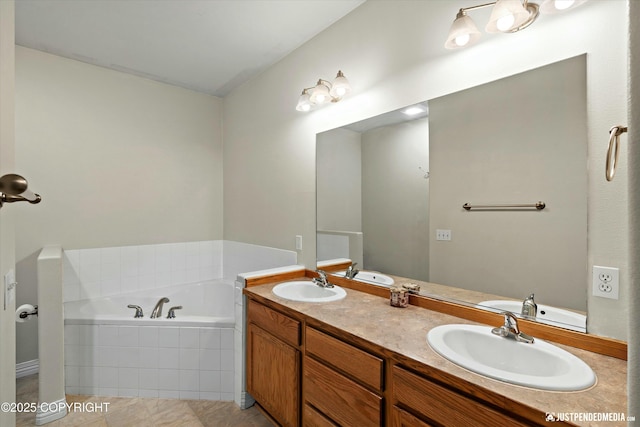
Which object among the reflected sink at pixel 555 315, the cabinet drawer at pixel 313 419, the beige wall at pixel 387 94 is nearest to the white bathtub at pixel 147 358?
the cabinet drawer at pixel 313 419

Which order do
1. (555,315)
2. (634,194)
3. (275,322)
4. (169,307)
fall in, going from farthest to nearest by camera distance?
(169,307) < (275,322) < (555,315) < (634,194)

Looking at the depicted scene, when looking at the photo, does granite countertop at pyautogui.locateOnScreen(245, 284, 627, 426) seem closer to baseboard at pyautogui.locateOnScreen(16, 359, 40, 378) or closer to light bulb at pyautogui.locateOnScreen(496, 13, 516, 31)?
light bulb at pyautogui.locateOnScreen(496, 13, 516, 31)

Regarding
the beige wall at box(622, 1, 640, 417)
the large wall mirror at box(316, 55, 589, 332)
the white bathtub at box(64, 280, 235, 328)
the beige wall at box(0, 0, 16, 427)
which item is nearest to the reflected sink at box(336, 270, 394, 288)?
the large wall mirror at box(316, 55, 589, 332)

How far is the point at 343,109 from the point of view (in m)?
2.19

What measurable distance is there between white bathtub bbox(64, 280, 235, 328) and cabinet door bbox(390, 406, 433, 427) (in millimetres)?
1362

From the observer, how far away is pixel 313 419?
149 cm

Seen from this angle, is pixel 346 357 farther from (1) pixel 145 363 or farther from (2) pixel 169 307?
(2) pixel 169 307

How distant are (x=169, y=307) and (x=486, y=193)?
2.91 m

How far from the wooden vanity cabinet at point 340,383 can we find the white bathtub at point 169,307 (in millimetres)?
885

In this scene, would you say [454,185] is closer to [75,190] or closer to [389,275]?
[389,275]

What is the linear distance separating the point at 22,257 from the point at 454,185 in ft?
10.6

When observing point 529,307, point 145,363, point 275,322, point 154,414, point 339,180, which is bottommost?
point 154,414

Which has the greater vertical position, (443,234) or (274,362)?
(443,234)

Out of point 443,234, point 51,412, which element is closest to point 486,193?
point 443,234
